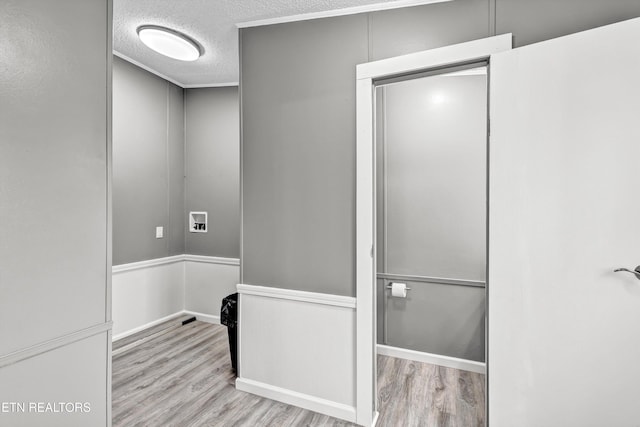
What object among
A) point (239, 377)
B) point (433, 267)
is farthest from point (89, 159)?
point (433, 267)

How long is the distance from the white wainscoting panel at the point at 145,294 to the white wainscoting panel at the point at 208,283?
3.8 inches

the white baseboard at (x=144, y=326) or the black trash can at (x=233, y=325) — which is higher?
the black trash can at (x=233, y=325)

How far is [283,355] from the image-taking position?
Answer: 2.21 metres

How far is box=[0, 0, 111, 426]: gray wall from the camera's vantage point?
112 centimetres

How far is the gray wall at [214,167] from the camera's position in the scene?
3.61 m

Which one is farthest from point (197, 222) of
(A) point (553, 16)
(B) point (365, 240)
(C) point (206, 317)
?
(A) point (553, 16)

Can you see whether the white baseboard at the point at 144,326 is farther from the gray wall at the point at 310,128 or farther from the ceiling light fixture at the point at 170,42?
the ceiling light fixture at the point at 170,42

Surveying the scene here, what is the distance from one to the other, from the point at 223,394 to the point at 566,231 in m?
2.26

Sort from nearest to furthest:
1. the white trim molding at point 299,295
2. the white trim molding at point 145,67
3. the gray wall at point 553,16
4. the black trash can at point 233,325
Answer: the gray wall at point 553,16, the white trim molding at point 299,295, the black trash can at point 233,325, the white trim molding at point 145,67

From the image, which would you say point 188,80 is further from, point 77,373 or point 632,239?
point 632,239

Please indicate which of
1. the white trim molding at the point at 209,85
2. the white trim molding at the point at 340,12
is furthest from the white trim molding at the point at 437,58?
the white trim molding at the point at 209,85

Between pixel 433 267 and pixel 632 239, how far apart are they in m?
1.56

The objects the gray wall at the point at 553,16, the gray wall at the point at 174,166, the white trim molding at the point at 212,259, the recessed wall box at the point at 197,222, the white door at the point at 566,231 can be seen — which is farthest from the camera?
the recessed wall box at the point at 197,222

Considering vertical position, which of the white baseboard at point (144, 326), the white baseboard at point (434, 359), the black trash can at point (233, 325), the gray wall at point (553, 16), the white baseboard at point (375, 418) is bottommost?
the white baseboard at point (375, 418)
